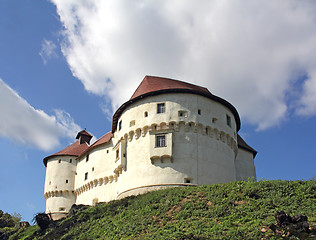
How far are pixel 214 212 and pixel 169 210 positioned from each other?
3424 mm

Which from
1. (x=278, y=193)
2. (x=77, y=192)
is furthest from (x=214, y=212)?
(x=77, y=192)

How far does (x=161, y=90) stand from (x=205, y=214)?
1368 cm

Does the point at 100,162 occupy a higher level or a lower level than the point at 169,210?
higher

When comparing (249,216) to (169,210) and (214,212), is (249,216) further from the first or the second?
(169,210)

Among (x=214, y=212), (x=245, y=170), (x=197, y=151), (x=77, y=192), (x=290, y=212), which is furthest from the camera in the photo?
(x=77, y=192)

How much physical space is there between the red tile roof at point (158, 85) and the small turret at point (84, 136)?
17.7 m

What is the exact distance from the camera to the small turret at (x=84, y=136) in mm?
50959

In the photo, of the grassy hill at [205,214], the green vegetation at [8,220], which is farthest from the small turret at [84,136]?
A: the grassy hill at [205,214]

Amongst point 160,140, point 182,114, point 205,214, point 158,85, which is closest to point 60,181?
point 158,85

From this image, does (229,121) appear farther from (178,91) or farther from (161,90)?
(161,90)

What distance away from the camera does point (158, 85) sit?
3419 cm

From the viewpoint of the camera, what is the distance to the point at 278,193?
21672mm

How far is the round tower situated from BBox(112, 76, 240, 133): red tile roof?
38.9 ft

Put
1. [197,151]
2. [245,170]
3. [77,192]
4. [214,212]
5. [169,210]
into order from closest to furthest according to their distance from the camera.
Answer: [214,212], [169,210], [197,151], [245,170], [77,192]
